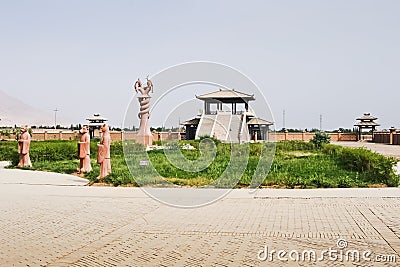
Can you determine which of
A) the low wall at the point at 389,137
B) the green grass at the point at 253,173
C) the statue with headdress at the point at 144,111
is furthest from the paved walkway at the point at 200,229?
the low wall at the point at 389,137

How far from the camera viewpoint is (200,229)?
818 cm

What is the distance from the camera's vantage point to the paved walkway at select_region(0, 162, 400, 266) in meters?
6.24

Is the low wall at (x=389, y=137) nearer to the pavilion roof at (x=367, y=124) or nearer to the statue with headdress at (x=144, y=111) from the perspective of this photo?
the pavilion roof at (x=367, y=124)

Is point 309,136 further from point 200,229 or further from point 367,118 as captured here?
point 200,229

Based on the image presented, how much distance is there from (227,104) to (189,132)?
16.7 ft

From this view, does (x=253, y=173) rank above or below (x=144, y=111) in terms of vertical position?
below

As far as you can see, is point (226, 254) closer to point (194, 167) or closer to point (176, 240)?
point (176, 240)

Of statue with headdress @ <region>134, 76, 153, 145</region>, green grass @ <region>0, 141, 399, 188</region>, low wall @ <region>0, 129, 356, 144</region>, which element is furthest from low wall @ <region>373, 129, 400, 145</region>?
green grass @ <region>0, 141, 399, 188</region>

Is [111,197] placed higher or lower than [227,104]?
lower

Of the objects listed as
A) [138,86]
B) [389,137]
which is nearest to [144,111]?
[138,86]

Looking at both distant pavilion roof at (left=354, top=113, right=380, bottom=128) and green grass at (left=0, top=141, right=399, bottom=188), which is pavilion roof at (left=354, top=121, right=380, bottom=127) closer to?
distant pavilion roof at (left=354, top=113, right=380, bottom=128)

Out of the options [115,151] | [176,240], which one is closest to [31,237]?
[176,240]

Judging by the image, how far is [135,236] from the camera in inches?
300

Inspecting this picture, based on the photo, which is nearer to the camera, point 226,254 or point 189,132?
point 226,254
